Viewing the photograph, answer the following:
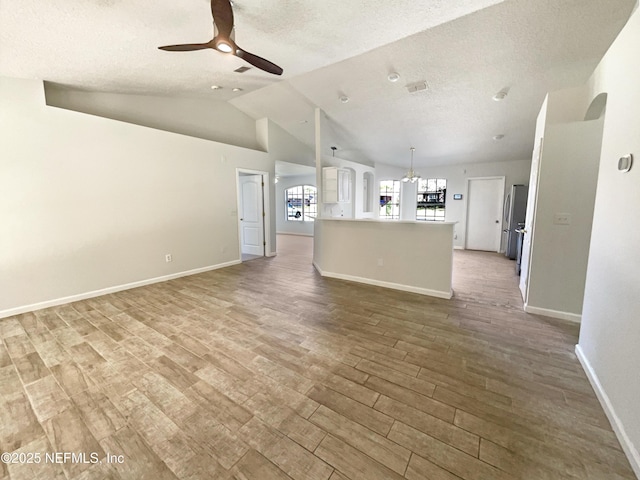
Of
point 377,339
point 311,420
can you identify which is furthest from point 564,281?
point 311,420

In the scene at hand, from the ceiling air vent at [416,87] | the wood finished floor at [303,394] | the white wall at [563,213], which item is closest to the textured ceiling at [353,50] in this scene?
the ceiling air vent at [416,87]

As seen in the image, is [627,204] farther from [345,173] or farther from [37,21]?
[345,173]

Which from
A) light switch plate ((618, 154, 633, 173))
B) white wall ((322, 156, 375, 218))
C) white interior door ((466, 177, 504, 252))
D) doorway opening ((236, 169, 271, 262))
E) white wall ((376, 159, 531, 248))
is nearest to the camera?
light switch plate ((618, 154, 633, 173))

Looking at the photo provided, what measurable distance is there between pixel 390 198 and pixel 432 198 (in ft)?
4.92

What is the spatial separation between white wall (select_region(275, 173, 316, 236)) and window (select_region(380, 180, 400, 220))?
8.85ft

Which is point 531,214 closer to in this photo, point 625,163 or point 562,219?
point 562,219

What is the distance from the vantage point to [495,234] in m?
7.36

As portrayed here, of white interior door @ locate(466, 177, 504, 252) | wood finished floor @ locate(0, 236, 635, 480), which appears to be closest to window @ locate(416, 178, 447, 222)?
white interior door @ locate(466, 177, 504, 252)

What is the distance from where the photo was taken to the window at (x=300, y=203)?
10.7m

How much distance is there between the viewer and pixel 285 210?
11.4m

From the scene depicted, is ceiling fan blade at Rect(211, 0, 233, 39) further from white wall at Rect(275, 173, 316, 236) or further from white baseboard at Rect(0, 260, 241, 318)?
white wall at Rect(275, 173, 316, 236)

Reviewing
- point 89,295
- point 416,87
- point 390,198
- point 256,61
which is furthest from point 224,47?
point 390,198

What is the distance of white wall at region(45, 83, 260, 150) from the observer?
3865mm

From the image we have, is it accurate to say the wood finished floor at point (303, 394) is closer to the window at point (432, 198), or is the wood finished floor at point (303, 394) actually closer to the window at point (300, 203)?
the window at point (432, 198)
